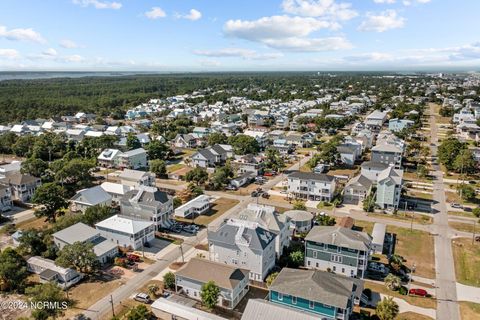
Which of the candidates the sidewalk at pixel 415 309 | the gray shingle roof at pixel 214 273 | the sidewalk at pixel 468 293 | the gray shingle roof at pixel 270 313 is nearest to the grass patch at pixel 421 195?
the sidewalk at pixel 468 293

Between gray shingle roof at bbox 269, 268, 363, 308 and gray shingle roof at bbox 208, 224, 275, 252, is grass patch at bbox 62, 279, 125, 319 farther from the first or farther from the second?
gray shingle roof at bbox 269, 268, 363, 308

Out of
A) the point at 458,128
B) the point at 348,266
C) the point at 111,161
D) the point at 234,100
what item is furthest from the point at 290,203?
the point at 234,100

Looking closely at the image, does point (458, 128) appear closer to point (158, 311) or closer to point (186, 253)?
point (186, 253)

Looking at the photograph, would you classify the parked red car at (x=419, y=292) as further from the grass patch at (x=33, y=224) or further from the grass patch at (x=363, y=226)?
the grass patch at (x=33, y=224)

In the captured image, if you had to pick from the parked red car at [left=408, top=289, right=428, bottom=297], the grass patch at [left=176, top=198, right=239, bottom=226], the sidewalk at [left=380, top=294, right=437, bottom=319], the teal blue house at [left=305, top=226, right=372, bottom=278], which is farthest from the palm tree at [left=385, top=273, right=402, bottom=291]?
the grass patch at [left=176, top=198, right=239, bottom=226]

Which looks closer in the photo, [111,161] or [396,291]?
[396,291]
